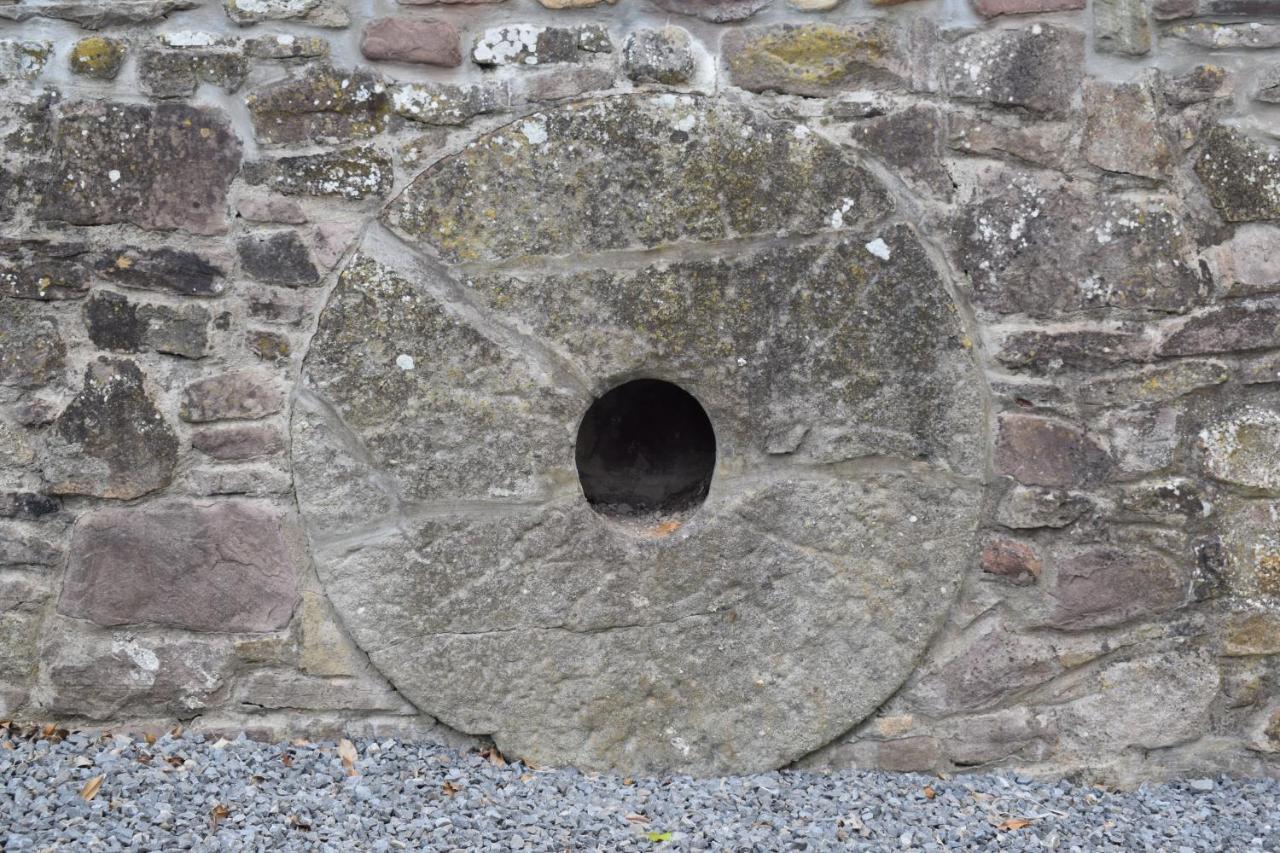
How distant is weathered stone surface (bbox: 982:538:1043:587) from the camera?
2457 mm

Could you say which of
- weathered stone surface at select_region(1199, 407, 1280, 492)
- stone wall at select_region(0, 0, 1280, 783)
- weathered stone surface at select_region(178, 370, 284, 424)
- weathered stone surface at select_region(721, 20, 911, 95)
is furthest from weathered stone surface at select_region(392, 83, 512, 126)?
weathered stone surface at select_region(1199, 407, 1280, 492)

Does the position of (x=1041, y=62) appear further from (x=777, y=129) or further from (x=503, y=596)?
(x=503, y=596)

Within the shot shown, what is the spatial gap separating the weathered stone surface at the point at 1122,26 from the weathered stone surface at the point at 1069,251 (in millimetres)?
297

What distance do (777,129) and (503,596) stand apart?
43.2 inches

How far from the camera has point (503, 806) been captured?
93.9 inches

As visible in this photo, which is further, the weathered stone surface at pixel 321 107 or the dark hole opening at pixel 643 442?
the dark hole opening at pixel 643 442

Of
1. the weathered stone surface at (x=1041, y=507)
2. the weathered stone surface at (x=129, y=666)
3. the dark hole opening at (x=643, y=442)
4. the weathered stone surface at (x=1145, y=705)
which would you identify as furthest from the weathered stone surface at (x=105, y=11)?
the weathered stone surface at (x=1145, y=705)

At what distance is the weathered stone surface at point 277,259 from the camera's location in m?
2.35

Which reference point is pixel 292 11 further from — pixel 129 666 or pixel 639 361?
pixel 129 666

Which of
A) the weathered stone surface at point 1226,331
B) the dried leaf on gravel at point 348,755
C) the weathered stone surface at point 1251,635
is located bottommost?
the dried leaf on gravel at point 348,755

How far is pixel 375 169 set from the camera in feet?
7.64

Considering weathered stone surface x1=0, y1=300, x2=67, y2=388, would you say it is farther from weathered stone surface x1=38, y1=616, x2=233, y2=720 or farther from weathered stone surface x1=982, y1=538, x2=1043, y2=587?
weathered stone surface x1=982, y1=538, x2=1043, y2=587

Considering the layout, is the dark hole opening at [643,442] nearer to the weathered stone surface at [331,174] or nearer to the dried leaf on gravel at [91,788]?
the weathered stone surface at [331,174]

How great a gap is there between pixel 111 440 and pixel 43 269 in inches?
14.5
